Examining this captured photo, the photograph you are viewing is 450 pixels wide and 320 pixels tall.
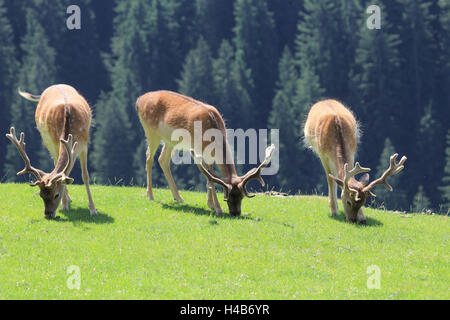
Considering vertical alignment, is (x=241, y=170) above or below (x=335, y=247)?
below

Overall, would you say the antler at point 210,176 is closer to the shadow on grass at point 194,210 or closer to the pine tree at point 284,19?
the shadow on grass at point 194,210

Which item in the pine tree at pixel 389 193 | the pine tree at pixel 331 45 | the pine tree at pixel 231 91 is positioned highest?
the pine tree at pixel 331 45

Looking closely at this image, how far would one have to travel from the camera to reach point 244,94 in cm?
8531

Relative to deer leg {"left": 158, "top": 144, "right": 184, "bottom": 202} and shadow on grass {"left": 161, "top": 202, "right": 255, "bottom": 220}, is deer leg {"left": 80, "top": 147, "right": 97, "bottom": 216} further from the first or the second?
deer leg {"left": 158, "top": 144, "right": 184, "bottom": 202}

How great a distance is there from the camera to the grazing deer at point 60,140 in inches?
504

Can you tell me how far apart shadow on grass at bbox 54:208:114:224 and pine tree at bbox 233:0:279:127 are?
7578cm

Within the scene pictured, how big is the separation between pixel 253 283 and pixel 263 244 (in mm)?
2044

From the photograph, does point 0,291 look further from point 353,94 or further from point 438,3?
point 438,3

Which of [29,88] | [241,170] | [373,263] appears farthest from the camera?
[29,88]

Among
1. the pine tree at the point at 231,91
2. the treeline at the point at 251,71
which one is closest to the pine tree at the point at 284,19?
the treeline at the point at 251,71

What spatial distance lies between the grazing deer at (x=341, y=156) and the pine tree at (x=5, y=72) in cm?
6499

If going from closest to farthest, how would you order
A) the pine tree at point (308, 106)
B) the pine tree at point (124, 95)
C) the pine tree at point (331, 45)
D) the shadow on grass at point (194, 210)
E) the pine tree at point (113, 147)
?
1. the shadow on grass at point (194, 210)
2. the pine tree at point (308, 106)
3. the pine tree at point (113, 147)
4. the pine tree at point (124, 95)
5. the pine tree at point (331, 45)

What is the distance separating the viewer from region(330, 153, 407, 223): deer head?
13469mm
